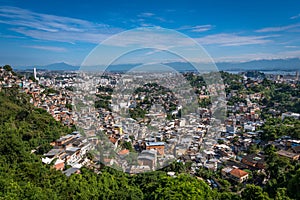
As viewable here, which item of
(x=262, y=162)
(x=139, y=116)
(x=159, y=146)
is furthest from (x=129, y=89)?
(x=262, y=162)

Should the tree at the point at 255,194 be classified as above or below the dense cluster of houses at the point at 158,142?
above

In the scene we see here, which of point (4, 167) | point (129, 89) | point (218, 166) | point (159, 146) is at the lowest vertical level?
point (218, 166)

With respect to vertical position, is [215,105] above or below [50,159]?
above

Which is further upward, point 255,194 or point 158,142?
point 255,194

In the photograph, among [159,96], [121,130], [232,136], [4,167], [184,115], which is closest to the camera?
[4,167]

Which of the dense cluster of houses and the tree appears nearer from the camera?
the tree

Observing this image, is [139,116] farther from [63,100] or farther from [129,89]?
[63,100]

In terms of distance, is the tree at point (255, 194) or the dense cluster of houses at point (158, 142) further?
the dense cluster of houses at point (158, 142)

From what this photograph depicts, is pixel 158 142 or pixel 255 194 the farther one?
pixel 158 142

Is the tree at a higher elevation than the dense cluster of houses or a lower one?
higher

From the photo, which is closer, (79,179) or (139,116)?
(79,179)

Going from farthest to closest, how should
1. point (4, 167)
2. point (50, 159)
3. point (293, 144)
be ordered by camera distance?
1. point (293, 144)
2. point (50, 159)
3. point (4, 167)
